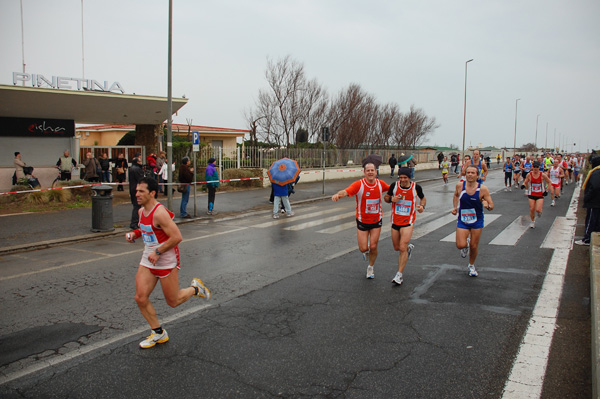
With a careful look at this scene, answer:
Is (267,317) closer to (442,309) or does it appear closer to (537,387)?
(442,309)

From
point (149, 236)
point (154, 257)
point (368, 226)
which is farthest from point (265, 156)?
point (154, 257)

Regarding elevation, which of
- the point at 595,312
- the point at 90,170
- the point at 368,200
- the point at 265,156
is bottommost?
the point at 595,312

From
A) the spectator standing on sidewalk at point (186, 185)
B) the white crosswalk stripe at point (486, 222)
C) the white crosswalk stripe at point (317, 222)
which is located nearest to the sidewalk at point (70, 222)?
the spectator standing on sidewalk at point (186, 185)

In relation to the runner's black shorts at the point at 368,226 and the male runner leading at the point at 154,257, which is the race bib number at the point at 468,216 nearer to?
the runner's black shorts at the point at 368,226

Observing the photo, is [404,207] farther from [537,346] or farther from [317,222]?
[317,222]

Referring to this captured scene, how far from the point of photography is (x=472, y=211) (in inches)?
282

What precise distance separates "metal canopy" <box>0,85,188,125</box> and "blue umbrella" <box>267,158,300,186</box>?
30.2ft

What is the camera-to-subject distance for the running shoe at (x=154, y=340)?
4.56m

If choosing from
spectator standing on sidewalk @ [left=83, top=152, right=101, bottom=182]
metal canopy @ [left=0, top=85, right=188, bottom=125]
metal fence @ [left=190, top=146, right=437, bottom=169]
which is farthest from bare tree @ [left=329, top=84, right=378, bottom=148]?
spectator standing on sidewalk @ [left=83, top=152, right=101, bottom=182]

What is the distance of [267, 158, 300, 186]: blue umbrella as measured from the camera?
1360 centimetres

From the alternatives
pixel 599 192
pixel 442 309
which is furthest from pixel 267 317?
pixel 599 192

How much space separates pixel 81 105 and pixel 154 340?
18.3m

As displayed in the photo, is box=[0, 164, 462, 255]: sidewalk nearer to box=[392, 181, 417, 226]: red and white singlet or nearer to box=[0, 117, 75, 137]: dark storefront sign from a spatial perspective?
box=[0, 117, 75, 137]: dark storefront sign

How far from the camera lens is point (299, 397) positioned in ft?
11.8
